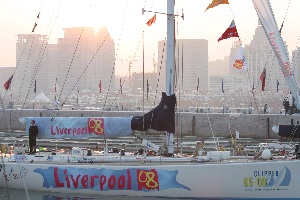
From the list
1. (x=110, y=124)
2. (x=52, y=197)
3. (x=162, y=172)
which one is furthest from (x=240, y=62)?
(x=52, y=197)

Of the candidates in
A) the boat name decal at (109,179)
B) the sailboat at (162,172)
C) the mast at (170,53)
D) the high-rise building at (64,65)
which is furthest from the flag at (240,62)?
the high-rise building at (64,65)

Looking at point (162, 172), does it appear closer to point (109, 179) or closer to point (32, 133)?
point (109, 179)

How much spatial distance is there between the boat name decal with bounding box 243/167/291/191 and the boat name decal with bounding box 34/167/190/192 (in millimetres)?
1843

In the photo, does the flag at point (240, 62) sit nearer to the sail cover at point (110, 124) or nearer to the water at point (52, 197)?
the sail cover at point (110, 124)

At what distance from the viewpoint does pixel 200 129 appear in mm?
33688

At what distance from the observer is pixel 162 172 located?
15.8 m

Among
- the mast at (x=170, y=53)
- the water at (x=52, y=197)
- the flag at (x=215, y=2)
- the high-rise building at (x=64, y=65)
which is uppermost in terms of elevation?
the high-rise building at (x=64, y=65)

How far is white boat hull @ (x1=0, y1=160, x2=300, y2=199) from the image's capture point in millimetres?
15227

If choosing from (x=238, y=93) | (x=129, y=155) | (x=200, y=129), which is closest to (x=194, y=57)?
(x=238, y=93)

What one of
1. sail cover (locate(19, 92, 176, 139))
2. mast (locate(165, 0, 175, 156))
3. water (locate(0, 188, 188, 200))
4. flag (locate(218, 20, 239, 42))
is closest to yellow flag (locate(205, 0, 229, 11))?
mast (locate(165, 0, 175, 156))

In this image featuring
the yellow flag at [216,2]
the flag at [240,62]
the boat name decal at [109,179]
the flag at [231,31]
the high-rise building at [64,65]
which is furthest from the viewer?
the high-rise building at [64,65]

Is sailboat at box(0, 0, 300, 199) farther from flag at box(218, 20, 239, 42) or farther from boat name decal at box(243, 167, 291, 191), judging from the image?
flag at box(218, 20, 239, 42)

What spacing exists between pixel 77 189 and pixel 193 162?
11.9 feet

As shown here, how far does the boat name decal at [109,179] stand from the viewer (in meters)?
15.8
